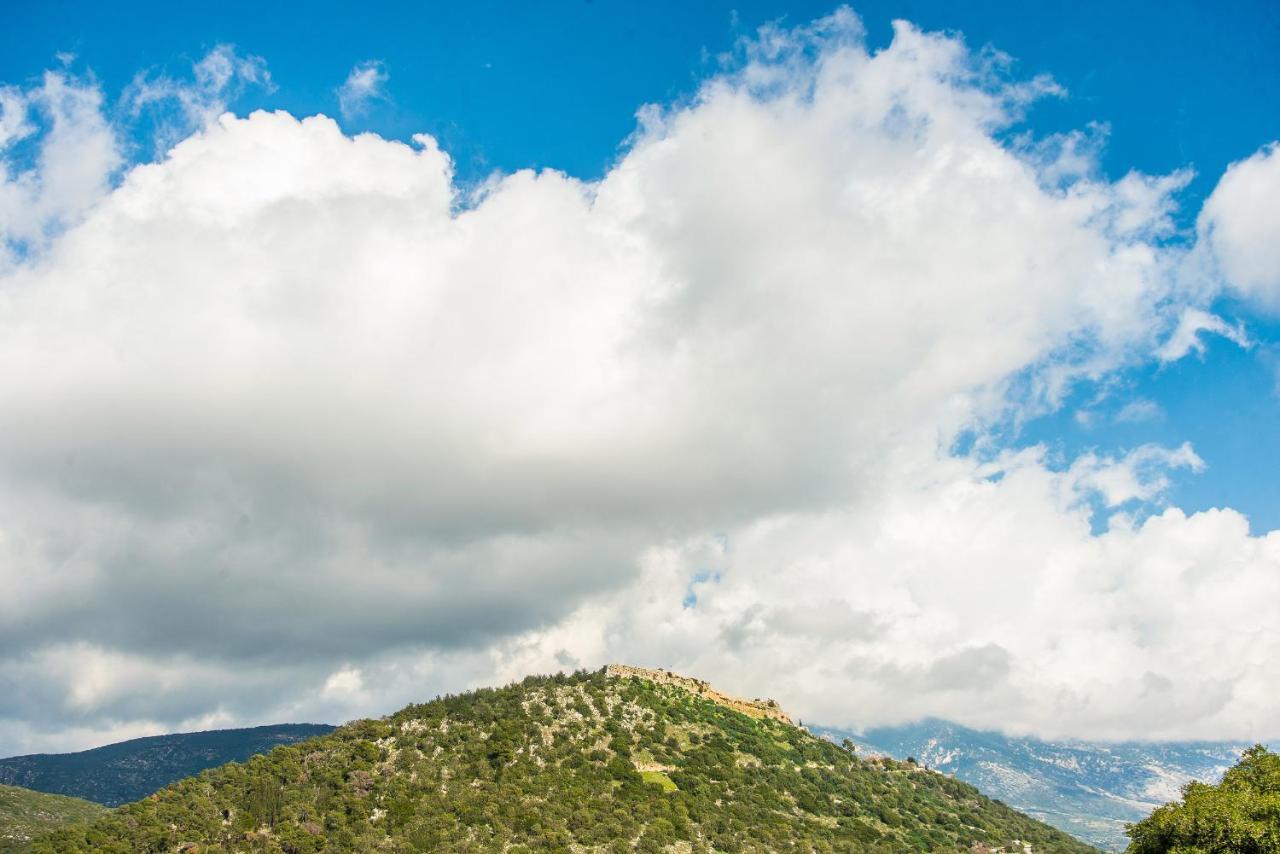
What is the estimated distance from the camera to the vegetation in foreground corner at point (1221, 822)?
54406mm

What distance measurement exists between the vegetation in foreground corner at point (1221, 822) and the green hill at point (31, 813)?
163476 millimetres

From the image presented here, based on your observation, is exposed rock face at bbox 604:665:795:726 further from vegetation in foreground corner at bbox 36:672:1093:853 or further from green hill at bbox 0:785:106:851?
green hill at bbox 0:785:106:851

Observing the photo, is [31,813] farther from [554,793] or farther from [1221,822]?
[1221,822]

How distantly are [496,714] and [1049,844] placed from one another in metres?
70.6

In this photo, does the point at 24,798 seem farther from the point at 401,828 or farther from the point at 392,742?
the point at 401,828

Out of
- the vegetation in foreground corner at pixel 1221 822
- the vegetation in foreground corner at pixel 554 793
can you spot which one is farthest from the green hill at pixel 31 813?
the vegetation in foreground corner at pixel 1221 822

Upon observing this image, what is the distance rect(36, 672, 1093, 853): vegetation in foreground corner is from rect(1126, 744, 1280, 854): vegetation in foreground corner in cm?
2723

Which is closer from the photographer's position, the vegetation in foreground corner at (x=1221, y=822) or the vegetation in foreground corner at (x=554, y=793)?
the vegetation in foreground corner at (x=1221, y=822)

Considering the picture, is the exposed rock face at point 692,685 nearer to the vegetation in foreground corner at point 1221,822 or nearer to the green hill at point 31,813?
the vegetation in foreground corner at point 1221,822

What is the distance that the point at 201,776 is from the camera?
89.1 meters

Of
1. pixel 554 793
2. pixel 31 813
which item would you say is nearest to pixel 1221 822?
pixel 554 793

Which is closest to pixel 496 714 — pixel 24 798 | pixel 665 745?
pixel 665 745

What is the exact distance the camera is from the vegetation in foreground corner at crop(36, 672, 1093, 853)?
73938mm

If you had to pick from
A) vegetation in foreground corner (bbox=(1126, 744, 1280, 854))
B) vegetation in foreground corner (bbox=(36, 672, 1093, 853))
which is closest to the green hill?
vegetation in foreground corner (bbox=(36, 672, 1093, 853))
